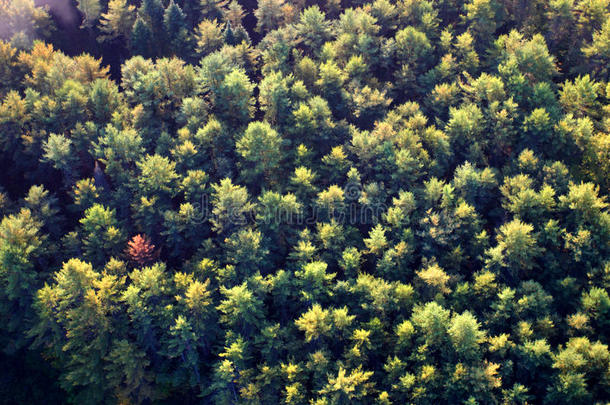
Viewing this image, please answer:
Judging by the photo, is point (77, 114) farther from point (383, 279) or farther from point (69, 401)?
point (383, 279)

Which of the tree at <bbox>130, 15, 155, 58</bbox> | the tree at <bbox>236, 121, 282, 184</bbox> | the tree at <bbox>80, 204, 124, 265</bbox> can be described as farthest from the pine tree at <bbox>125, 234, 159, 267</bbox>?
the tree at <bbox>130, 15, 155, 58</bbox>

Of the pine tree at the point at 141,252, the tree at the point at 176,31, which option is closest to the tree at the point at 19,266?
the pine tree at the point at 141,252

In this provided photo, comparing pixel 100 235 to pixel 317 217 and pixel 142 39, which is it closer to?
pixel 317 217

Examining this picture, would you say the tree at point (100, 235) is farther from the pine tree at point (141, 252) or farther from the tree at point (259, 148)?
the tree at point (259, 148)

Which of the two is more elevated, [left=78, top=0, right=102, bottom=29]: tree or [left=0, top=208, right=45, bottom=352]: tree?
[left=78, top=0, right=102, bottom=29]: tree

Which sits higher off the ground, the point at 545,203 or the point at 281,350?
the point at 545,203

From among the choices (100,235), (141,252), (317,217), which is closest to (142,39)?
(100,235)

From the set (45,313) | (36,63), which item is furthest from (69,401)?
(36,63)

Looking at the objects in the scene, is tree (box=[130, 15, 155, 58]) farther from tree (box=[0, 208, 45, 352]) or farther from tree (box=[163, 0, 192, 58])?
tree (box=[0, 208, 45, 352])
